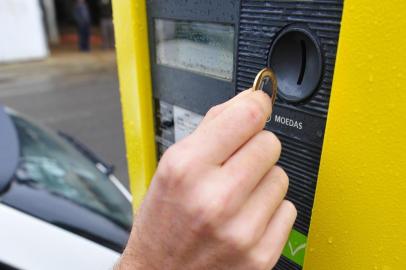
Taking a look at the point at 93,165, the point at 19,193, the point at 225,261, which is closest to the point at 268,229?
the point at 225,261

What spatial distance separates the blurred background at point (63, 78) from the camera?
552cm

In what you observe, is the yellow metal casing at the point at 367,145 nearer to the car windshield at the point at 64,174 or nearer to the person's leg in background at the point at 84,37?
the car windshield at the point at 64,174

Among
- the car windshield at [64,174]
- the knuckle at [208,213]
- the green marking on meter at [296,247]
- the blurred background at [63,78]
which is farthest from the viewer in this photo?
the blurred background at [63,78]

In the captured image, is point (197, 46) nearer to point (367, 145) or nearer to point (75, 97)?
point (367, 145)

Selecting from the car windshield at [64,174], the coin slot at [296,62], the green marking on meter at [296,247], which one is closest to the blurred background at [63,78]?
the car windshield at [64,174]

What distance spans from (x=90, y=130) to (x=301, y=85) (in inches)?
197

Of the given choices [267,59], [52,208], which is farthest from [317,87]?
[52,208]

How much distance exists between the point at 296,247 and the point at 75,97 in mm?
6945

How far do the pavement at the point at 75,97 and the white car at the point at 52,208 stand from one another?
1804 millimetres

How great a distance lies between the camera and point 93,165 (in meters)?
2.64

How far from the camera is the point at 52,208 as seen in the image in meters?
1.79

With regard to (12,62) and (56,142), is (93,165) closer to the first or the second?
(56,142)

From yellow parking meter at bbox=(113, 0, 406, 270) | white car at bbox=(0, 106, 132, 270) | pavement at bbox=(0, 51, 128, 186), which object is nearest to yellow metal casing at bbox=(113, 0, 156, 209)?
yellow parking meter at bbox=(113, 0, 406, 270)

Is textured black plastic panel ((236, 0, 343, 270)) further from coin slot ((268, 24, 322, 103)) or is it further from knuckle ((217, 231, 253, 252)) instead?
knuckle ((217, 231, 253, 252))
